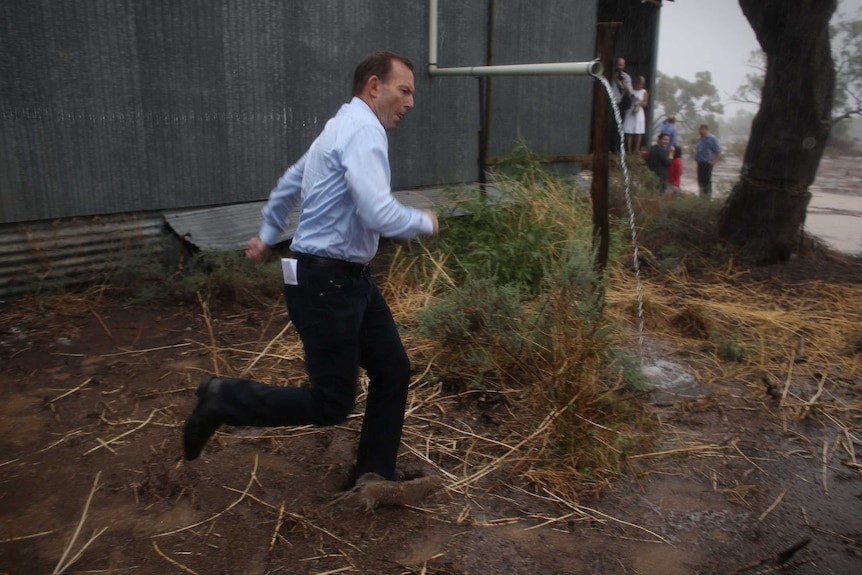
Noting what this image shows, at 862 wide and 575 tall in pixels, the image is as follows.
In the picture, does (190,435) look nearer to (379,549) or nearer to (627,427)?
(379,549)

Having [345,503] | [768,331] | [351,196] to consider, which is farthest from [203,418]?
[768,331]

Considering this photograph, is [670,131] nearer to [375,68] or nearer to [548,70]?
[548,70]

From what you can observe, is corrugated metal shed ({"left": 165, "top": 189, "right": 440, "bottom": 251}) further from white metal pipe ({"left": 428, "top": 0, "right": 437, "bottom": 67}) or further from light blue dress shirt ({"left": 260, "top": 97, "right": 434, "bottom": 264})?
A: light blue dress shirt ({"left": 260, "top": 97, "right": 434, "bottom": 264})

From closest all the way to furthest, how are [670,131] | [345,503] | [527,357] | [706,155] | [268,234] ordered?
[345,503] < [268,234] < [527,357] < [670,131] < [706,155]

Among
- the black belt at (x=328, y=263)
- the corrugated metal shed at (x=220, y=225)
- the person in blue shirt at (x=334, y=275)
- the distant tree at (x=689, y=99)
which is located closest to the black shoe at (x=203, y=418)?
the person in blue shirt at (x=334, y=275)

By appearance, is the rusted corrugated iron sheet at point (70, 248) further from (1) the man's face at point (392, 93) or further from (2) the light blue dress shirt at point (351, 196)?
(1) the man's face at point (392, 93)

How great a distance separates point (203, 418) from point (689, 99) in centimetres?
3707

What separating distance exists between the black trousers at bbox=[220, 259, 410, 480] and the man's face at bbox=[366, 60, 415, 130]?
67 centimetres

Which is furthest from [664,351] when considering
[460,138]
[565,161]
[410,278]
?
[565,161]

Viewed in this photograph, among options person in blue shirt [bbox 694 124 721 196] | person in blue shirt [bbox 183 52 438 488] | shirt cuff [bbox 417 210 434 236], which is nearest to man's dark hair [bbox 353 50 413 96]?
person in blue shirt [bbox 183 52 438 488]

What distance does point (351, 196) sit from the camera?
9.56 ft

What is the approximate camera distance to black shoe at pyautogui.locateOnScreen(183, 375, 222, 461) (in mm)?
3084

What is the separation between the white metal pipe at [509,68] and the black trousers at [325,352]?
7.23 feet

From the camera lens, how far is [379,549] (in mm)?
2994
